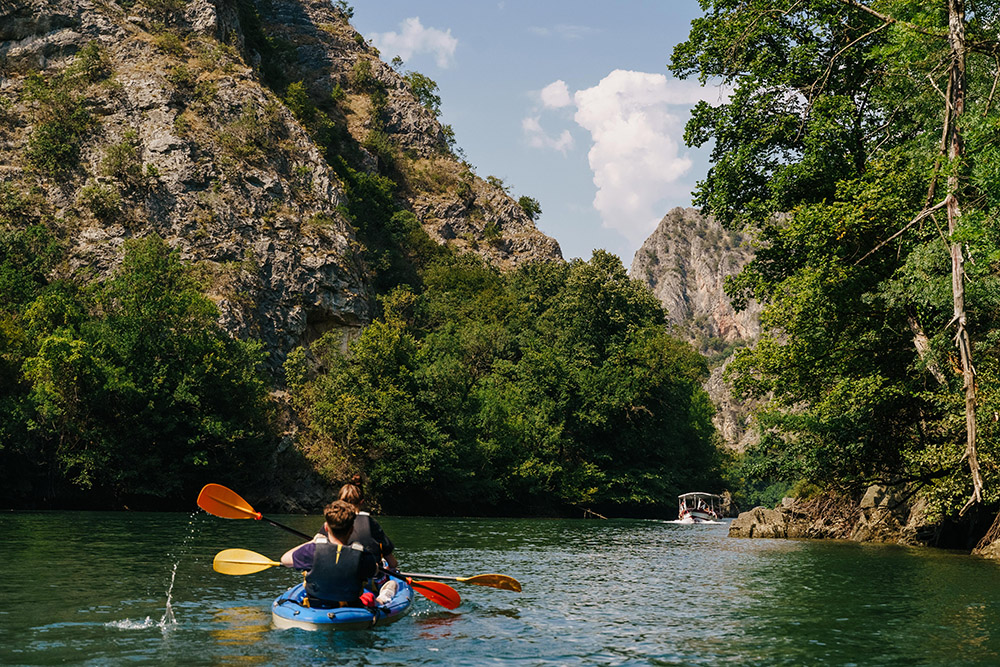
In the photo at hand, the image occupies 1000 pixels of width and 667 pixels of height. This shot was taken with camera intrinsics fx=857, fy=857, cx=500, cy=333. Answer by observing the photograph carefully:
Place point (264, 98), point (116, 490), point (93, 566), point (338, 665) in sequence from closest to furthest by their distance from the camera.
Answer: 1. point (338, 665)
2. point (93, 566)
3. point (116, 490)
4. point (264, 98)

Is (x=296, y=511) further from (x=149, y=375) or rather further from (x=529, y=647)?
(x=529, y=647)

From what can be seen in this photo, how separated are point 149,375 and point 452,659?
38.5 meters

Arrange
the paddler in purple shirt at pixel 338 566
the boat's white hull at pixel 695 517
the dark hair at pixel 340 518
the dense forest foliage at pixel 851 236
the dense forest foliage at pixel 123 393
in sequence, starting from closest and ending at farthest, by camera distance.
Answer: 1. the dark hair at pixel 340 518
2. the paddler in purple shirt at pixel 338 566
3. the dense forest foliage at pixel 851 236
4. the dense forest foliage at pixel 123 393
5. the boat's white hull at pixel 695 517

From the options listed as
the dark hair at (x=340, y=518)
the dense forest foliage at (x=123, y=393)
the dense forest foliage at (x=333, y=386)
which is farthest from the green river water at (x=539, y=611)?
the dense forest foliage at (x=333, y=386)

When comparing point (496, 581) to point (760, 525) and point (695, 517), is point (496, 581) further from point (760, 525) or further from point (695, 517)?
point (695, 517)

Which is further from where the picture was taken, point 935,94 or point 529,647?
point 935,94

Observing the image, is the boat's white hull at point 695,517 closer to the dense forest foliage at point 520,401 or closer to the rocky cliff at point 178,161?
the dense forest foliage at point 520,401

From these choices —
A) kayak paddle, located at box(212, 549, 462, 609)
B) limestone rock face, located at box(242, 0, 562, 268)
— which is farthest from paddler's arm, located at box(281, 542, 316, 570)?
limestone rock face, located at box(242, 0, 562, 268)

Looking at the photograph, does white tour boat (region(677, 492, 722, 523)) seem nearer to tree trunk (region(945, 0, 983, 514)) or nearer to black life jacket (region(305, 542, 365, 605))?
tree trunk (region(945, 0, 983, 514))

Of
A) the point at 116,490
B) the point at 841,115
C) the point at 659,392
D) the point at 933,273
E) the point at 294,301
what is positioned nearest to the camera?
the point at 933,273

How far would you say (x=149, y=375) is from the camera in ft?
144

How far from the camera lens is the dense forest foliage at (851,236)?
2078 cm

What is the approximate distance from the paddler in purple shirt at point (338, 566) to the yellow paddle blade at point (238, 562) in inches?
88.2

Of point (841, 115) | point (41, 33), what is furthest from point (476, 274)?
point (841, 115)
